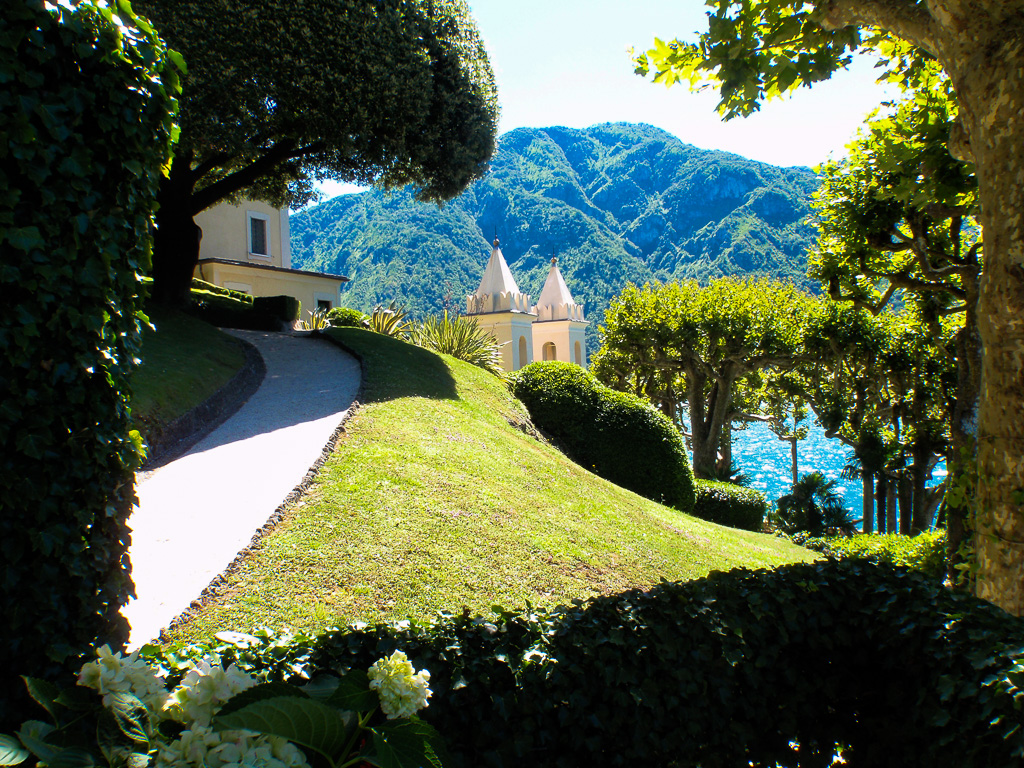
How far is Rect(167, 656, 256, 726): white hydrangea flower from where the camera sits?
2.03 meters

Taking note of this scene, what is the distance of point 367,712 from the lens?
2.20 m

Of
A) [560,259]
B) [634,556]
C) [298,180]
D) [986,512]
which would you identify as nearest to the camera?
[986,512]

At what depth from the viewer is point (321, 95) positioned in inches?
522

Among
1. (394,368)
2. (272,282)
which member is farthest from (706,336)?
(272,282)

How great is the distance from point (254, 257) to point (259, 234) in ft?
4.19

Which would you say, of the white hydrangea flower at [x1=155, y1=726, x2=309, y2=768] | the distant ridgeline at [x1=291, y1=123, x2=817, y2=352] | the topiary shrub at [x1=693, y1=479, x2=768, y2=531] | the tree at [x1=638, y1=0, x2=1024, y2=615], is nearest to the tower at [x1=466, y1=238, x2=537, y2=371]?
the topiary shrub at [x1=693, y1=479, x2=768, y2=531]

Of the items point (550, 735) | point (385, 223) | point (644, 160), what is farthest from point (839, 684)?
point (644, 160)

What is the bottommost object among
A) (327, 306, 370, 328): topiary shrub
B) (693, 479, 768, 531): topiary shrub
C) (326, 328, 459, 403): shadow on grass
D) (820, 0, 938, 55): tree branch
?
(693, 479, 768, 531): topiary shrub

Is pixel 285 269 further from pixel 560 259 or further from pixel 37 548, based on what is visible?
pixel 560 259

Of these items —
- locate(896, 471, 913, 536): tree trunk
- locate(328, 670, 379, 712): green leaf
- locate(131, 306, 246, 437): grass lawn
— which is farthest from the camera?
locate(896, 471, 913, 536): tree trunk

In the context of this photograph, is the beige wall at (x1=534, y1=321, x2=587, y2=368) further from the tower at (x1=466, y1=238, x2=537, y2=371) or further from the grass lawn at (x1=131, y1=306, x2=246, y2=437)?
the grass lawn at (x1=131, y1=306, x2=246, y2=437)

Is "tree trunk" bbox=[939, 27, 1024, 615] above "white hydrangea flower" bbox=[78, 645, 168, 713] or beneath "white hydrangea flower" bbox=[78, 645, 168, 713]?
above

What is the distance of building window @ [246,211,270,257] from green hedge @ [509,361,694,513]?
59.6 ft

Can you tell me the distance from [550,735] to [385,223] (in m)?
101
